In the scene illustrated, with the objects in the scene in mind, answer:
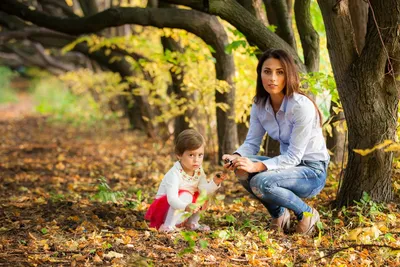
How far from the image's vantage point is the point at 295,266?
341 cm

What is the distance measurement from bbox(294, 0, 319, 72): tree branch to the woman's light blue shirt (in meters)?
1.46

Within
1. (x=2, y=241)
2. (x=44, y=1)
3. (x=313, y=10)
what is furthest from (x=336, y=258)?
(x=44, y=1)

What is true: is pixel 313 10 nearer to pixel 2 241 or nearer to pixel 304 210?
pixel 304 210

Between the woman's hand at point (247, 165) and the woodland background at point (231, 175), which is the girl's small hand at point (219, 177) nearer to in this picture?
the woman's hand at point (247, 165)

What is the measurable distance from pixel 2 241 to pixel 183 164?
1.44 meters

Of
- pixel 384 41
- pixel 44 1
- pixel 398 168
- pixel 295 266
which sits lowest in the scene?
pixel 295 266

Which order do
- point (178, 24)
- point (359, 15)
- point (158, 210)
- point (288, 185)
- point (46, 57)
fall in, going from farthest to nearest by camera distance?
point (46, 57)
point (178, 24)
point (359, 15)
point (158, 210)
point (288, 185)

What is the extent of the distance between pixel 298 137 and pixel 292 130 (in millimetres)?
111

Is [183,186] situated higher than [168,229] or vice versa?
[183,186]

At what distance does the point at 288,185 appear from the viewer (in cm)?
400

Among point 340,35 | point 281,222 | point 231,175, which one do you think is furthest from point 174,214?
point 231,175

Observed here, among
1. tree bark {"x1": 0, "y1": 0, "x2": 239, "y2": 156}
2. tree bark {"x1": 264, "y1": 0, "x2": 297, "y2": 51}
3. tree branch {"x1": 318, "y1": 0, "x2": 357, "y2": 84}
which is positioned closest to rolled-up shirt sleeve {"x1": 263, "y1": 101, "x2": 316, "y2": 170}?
tree branch {"x1": 318, "y1": 0, "x2": 357, "y2": 84}

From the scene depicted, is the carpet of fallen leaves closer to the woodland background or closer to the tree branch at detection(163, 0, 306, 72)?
the woodland background

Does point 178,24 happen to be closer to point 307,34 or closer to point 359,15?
point 307,34
